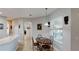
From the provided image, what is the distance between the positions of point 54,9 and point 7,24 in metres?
1.16

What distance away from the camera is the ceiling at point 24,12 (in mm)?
2297

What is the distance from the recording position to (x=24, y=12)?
2.38 metres

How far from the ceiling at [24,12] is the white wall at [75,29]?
1.64 ft

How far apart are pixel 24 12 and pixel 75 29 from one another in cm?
125

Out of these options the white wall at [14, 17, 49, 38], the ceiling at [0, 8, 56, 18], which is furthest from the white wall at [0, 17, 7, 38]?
the white wall at [14, 17, 49, 38]

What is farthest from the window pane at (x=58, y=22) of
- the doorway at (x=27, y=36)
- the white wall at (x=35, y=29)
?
the doorway at (x=27, y=36)

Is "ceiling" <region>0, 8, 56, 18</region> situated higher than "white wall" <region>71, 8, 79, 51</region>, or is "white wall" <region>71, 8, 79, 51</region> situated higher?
"ceiling" <region>0, 8, 56, 18</region>

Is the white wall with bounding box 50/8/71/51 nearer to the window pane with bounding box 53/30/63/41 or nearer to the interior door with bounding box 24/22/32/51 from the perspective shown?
the window pane with bounding box 53/30/63/41

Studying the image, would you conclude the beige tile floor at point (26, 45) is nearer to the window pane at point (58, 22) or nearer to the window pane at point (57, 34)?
the window pane at point (57, 34)

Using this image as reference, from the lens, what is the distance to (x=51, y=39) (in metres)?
2.44

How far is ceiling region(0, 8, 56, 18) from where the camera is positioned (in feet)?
7.54

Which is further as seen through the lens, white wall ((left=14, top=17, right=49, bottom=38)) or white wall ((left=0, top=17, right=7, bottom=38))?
white wall ((left=14, top=17, right=49, bottom=38))

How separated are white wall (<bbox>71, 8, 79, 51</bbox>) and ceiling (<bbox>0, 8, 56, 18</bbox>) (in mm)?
499
